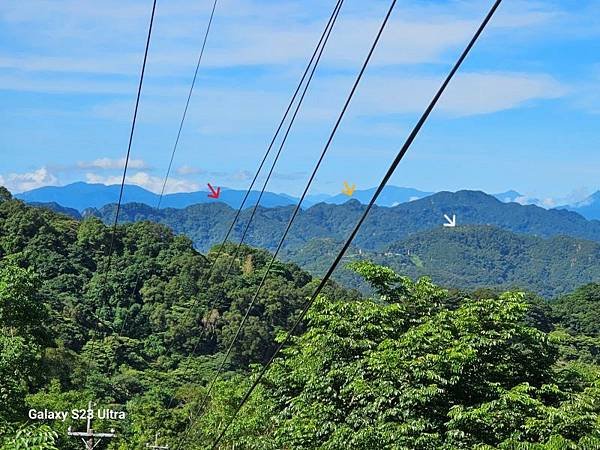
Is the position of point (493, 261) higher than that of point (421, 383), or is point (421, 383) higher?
point (421, 383)

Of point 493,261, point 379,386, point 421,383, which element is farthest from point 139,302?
point 493,261

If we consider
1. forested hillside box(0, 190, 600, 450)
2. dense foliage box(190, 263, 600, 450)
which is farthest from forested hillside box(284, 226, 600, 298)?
dense foliage box(190, 263, 600, 450)

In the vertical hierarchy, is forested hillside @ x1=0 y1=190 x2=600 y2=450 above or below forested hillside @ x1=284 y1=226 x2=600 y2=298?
above

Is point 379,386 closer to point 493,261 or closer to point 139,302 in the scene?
point 139,302

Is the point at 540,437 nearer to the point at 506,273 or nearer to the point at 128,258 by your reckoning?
the point at 128,258

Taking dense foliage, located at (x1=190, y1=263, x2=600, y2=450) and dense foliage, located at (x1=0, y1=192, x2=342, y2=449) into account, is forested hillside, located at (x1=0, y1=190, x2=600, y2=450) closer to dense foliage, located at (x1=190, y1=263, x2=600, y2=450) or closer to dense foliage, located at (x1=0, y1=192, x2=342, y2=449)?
dense foliage, located at (x1=190, y1=263, x2=600, y2=450)

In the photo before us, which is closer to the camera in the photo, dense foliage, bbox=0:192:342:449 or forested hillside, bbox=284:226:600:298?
dense foliage, bbox=0:192:342:449

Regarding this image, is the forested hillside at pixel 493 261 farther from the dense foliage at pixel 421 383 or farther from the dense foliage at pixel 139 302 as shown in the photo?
the dense foliage at pixel 421 383

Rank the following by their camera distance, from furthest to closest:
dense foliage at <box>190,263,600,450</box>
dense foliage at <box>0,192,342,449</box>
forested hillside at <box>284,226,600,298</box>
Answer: forested hillside at <box>284,226,600,298</box>
dense foliage at <box>0,192,342,449</box>
dense foliage at <box>190,263,600,450</box>

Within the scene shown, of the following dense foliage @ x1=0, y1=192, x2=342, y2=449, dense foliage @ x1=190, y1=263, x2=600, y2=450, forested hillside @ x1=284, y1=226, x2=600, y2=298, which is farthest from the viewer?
forested hillside @ x1=284, y1=226, x2=600, y2=298

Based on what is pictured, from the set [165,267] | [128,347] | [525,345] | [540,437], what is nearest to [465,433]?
[540,437]

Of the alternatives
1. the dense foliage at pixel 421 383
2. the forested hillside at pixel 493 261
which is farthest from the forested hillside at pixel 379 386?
the forested hillside at pixel 493 261

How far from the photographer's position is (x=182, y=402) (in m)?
27.5

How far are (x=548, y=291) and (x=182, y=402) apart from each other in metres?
147
